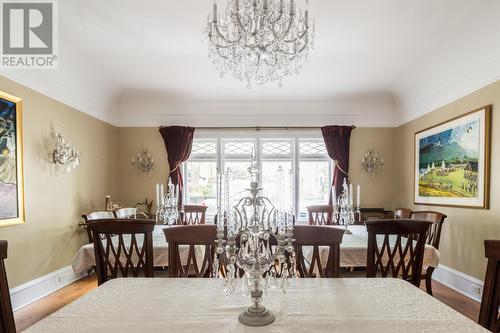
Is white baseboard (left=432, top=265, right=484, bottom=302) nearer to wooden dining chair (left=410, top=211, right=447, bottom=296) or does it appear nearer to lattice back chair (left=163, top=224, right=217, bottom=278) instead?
wooden dining chair (left=410, top=211, right=447, bottom=296)

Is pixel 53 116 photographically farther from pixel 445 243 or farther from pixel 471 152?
pixel 445 243

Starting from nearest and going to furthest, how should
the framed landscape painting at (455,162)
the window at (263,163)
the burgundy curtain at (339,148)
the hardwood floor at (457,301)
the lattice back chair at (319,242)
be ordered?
the lattice back chair at (319,242) → the hardwood floor at (457,301) → the framed landscape painting at (455,162) → the burgundy curtain at (339,148) → the window at (263,163)

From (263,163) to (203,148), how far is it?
116cm

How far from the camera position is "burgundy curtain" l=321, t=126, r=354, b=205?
4.61 metres

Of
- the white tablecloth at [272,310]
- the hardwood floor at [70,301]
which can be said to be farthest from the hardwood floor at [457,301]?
the white tablecloth at [272,310]

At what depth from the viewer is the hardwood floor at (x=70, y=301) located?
251cm

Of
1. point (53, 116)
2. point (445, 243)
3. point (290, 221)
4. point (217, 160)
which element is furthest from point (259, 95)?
point (290, 221)

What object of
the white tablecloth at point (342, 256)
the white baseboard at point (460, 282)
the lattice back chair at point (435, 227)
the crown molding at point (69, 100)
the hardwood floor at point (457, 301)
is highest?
the crown molding at point (69, 100)

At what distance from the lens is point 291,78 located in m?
3.91

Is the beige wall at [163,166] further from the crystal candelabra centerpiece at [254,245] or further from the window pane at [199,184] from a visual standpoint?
the crystal candelabra centerpiece at [254,245]

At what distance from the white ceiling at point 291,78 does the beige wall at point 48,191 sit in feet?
0.81

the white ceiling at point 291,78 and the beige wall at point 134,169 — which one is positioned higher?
the white ceiling at point 291,78

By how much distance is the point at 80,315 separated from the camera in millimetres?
996

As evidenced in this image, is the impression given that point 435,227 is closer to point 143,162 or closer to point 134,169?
point 143,162
